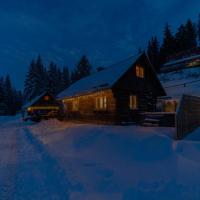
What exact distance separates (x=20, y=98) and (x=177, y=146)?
92.9 m

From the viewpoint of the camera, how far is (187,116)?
1115 centimetres

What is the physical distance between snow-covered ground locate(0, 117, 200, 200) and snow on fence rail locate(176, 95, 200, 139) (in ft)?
3.81

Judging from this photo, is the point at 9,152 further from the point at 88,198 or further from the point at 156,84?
the point at 156,84

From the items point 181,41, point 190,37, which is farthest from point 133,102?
point 190,37

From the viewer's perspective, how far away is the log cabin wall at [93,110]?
17644 millimetres

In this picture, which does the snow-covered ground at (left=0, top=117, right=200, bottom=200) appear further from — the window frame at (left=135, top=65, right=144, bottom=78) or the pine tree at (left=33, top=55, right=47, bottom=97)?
the pine tree at (left=33, top=55, right=47, bottom=97)

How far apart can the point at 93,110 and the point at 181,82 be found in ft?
74.7

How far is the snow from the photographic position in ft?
97.2

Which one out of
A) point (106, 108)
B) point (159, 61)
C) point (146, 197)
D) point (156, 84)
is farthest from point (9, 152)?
point (159, 61)

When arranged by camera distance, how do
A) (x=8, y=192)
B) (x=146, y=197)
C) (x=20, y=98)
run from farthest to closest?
(x=20, y=98), (x=8, y=192), (x=146, y=197)

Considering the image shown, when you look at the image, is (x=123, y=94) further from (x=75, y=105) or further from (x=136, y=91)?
(x=75, y=105)

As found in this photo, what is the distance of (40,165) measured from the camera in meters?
6.85

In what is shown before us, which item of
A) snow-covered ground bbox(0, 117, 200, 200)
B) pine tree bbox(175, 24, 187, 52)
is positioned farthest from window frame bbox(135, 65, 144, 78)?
pine tree bbox(175, 24, 187, 52)

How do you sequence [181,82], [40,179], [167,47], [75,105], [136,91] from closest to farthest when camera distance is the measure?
[40,179]
[136,91]
[75,105]
[181,82]
[167,47]
